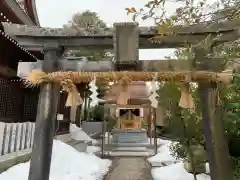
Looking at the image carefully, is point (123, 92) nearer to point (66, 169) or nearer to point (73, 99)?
point (73, 99)

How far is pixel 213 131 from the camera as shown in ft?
13.6

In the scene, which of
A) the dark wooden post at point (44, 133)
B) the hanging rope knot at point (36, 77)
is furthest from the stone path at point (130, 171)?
the hanging rope knot at point (36, 77)

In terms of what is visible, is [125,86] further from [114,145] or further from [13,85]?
[114,145]

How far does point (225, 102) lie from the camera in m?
5.54

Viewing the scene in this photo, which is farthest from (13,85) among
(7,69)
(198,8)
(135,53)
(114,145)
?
(114,145)

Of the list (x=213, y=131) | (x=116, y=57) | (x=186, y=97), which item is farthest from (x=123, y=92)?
(x=213, y=131)

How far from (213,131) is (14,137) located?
18.1 ft

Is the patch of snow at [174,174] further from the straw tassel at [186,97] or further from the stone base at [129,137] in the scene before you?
the stone base at [129,137]

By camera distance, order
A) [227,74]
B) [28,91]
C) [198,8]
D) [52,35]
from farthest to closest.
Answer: [28,91] < [52,35] < [227,74] < [198,8]

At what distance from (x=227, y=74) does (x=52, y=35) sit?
295 centimetres

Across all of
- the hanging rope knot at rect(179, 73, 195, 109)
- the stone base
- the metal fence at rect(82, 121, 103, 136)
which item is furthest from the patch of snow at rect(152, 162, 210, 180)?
the metal fence at rect(82, 121, 103, 136)

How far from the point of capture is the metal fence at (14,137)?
22.0 feet

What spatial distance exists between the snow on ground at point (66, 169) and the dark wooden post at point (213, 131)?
4.39 m

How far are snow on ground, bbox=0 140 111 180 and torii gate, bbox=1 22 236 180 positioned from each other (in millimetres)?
2414
